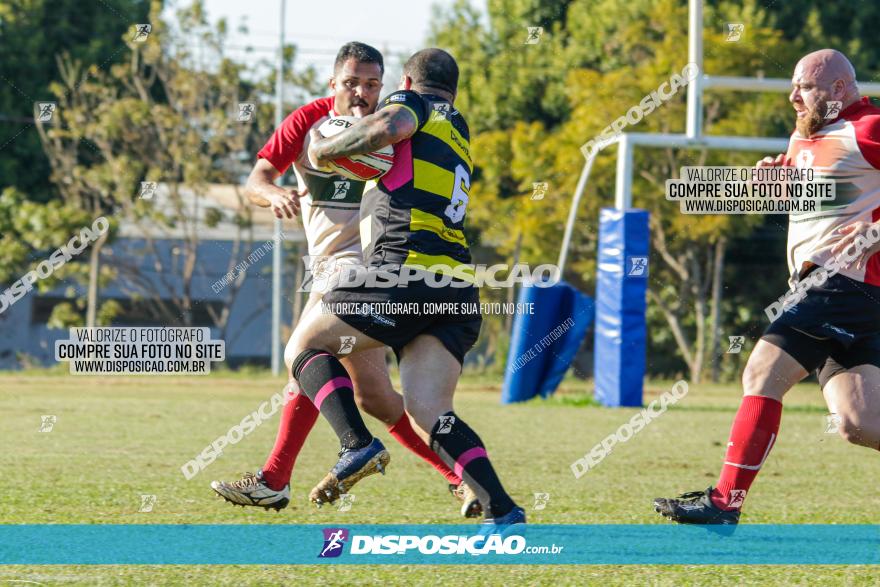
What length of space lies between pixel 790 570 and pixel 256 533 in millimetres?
2449

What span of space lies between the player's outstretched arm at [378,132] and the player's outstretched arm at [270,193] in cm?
35

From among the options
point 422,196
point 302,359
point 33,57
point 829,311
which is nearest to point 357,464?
point 302,359

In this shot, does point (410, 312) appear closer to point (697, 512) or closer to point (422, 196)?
point (422, 196)

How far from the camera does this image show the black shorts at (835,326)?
535 cm

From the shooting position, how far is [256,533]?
5.89 m

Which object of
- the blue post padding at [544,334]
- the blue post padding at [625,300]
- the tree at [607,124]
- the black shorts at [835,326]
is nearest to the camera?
the black shorts at [835,326]

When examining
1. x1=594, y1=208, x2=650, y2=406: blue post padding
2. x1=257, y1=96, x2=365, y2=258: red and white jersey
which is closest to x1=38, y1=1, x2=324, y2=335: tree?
x1=594, y1=208, x2=650, y2=406: blue post padding

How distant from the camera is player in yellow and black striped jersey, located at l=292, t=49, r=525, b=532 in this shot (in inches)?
192

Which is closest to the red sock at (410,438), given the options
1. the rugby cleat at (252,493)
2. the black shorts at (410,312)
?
the rugby cleat at (252,493)

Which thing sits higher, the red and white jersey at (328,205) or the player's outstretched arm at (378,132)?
the player's outstretched arm at (378,132)

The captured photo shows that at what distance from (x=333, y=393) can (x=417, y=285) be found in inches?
22.8

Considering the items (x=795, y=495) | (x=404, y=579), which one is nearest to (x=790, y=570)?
(x=404, y=579)

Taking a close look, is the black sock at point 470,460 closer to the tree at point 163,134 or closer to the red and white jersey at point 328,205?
the red and white jersey at point 328,205

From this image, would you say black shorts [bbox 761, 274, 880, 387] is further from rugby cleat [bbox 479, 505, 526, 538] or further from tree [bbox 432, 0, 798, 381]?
tree [bbox 432, 0, 798, 381]
